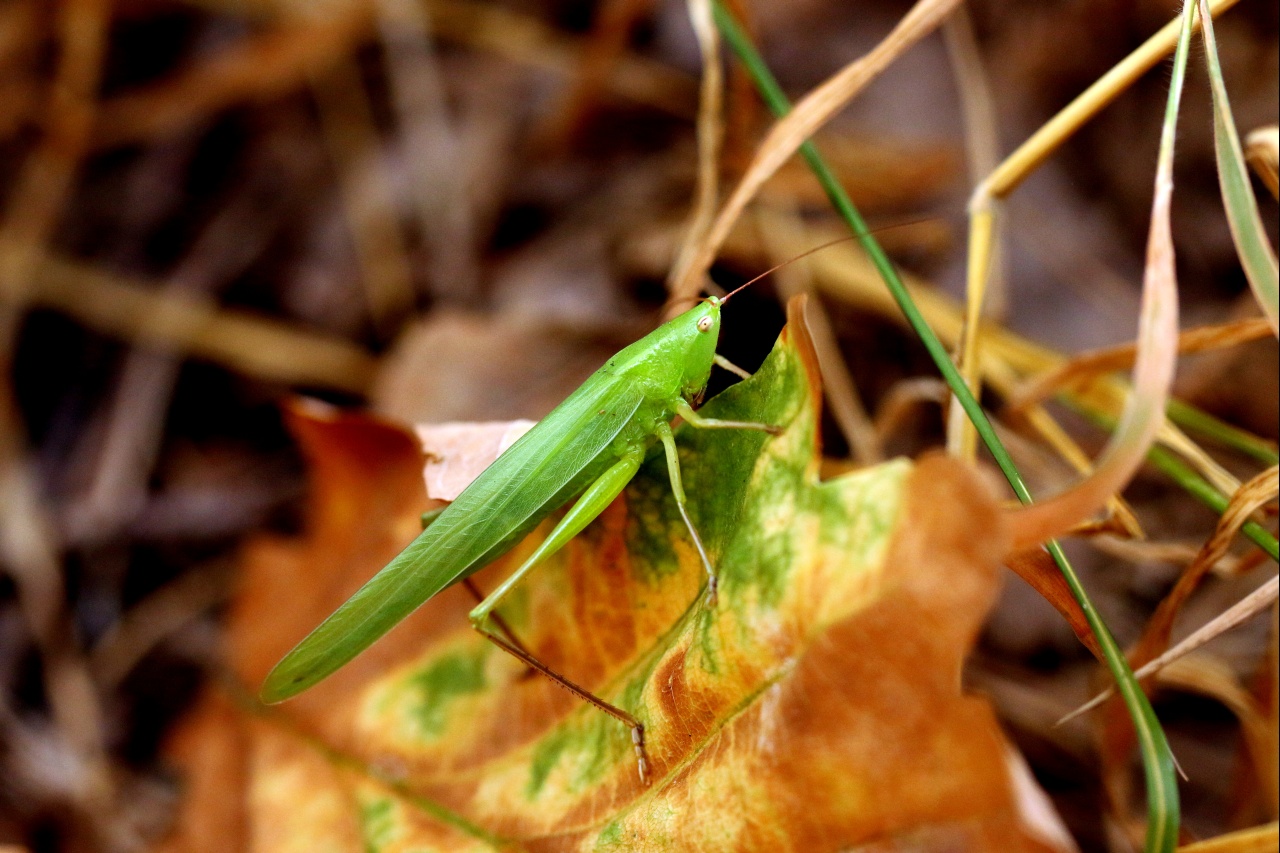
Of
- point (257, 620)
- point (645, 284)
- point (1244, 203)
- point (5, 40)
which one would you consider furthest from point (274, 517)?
point (1244, 203)

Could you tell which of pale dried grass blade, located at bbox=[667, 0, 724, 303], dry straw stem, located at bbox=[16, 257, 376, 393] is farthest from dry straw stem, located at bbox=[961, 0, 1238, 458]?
dry straw stem, located at bbox=[16, 257, 376, 393]

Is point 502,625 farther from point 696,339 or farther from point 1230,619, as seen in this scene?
point 1230,619

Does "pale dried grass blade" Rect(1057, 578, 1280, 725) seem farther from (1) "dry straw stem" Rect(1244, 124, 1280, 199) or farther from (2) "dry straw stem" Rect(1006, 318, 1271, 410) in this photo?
(1) "dry straw stem" Rect(1244, 124, 1280, 199)

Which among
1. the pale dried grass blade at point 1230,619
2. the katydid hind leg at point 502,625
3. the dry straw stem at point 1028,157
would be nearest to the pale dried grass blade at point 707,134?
the dry straw stem at point 1028,157

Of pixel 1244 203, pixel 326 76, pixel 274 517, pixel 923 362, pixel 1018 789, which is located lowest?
pixel 274 517

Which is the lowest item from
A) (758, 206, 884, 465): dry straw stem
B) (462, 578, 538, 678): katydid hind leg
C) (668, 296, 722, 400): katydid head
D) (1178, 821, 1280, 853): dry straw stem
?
(462, 578, 538, 678): katydid hind leg

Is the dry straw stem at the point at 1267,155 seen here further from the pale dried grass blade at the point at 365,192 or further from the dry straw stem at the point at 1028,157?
the pale dried grass blade at the point at 365,192

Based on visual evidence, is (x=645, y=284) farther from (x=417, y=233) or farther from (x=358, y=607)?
(x=358, y=607)
